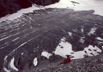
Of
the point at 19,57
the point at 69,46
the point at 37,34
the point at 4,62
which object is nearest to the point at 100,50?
the point at 69,46

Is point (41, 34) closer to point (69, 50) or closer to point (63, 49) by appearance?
point (63, 49)

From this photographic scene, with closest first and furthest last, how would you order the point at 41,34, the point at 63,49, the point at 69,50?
the point at 69,50 < the point at 63,49 < the point at 41,34

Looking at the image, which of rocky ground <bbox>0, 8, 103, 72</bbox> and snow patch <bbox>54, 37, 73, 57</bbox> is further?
snow patch <bbox>54, 37, 73, 57</bbox>

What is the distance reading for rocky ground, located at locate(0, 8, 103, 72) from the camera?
44.4 ft

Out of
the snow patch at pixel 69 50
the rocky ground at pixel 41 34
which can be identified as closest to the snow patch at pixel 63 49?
the snow patch at pixel 69 50

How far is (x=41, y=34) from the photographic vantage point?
17.6 m

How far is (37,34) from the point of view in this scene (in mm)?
17516

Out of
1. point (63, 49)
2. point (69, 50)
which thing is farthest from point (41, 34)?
point (69, 50)

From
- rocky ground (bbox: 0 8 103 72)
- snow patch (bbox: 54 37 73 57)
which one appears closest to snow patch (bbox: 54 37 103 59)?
snow patch (bbox: 54 37 73 57)

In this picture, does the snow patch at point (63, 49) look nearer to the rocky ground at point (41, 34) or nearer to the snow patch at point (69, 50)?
the snow patch at point (69, 50)

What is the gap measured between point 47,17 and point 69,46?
1136 cm

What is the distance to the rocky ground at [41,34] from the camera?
1352cm

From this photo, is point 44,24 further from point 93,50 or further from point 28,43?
point 93,50

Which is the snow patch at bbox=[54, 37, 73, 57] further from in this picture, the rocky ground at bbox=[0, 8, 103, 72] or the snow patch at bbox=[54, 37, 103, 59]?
the rocky ground at bbox=[0, 8, 103, 72]
